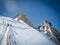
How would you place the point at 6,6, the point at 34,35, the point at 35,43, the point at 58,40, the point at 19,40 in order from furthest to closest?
the point at 6,6 → the point at 58,40 → the point at 34,35 → the point at 35,43 → the point at 19,40

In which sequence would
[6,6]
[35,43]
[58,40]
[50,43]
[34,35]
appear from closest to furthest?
[35,43], [34,35], [50,43], [58,40], [6,6]

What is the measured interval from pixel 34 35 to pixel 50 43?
25 cm

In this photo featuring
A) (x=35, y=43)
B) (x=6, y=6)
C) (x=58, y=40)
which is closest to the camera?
(x=35, y=43)

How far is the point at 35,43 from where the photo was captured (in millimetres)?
1459

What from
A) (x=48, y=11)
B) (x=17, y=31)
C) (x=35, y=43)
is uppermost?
(x=48, y=11)

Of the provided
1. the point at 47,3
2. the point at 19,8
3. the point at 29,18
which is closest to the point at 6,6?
the point at 19,8

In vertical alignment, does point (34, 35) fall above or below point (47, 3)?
below

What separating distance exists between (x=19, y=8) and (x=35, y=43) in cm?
115

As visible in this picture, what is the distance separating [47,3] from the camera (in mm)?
2516

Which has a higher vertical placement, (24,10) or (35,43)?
(24,10)

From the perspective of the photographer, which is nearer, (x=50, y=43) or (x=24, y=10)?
(x=50, y=43)

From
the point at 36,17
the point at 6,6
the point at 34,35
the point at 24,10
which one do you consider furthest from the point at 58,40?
the point at 6,6

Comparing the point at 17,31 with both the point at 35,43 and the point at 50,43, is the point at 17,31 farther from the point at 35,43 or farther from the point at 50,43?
the point at 50,43

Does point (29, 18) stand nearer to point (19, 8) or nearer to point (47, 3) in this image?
point (19, 8)
